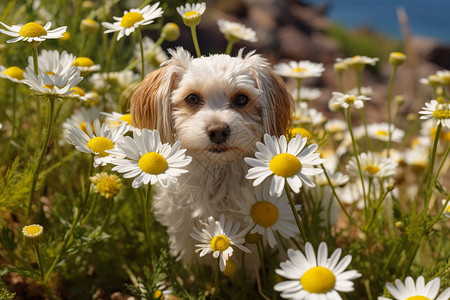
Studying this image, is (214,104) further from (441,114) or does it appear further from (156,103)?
(441,114)

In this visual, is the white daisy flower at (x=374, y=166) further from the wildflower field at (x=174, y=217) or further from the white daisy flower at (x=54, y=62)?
the white daisy flower at (x=54, y=62)

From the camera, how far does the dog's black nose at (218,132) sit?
1.88 m

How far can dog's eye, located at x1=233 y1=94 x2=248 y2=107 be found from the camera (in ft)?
6.93

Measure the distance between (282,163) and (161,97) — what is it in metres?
0.77

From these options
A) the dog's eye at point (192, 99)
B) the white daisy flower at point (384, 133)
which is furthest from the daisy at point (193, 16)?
the white daisy flower at point (384, 133)

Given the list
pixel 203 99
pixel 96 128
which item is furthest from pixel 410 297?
pixel 96 128

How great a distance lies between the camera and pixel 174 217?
2.39 m

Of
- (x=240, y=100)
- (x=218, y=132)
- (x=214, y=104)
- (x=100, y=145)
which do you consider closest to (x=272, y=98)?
(x=240, y=100)

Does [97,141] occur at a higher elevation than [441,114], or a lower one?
lower

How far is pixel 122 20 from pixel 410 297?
62.8 inches

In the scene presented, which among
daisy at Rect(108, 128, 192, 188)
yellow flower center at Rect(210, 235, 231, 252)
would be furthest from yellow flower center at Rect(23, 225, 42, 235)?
yellow flower center at Rect(210, 235, 231, 252)

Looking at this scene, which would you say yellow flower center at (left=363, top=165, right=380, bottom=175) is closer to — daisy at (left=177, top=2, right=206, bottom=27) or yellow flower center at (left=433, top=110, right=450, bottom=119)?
yellow flower center at (left=433, top=110, right=450, bottom=119)

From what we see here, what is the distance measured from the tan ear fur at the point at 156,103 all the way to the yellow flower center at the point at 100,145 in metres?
0.37

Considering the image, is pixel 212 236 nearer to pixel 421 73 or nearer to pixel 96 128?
pixel 96 128
